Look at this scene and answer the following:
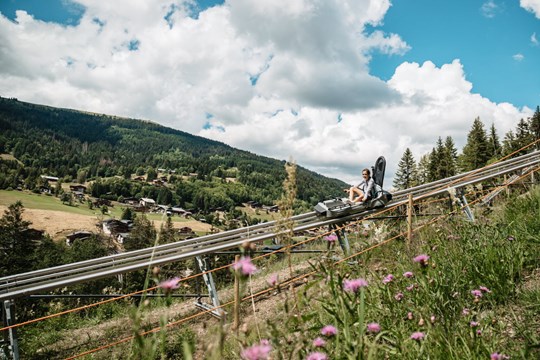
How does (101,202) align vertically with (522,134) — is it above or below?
below

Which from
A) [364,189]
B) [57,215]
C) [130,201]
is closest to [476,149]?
[364,189]

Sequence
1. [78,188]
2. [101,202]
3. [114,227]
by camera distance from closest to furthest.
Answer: [114,227], [101,202], [78,188]

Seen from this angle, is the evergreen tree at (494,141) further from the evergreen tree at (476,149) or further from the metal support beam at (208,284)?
the metal support beam at (208,284)

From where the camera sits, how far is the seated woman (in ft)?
32.2

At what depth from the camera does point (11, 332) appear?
199 inches

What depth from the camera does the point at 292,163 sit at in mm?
1751

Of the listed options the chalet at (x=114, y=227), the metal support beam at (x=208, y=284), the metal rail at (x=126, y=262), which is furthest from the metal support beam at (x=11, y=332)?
the chalet at (x=114, y=227)

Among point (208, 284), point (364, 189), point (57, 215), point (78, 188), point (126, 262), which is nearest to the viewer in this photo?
point (208, 284)

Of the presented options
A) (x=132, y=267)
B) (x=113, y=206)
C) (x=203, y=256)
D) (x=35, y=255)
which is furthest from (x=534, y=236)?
(x=113, y=206)

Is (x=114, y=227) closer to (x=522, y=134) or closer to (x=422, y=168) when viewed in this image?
(x=422, y=168)

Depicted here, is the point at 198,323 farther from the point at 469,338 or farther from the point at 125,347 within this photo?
the point at 469,338

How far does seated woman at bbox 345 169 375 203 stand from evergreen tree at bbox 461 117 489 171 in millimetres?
45805

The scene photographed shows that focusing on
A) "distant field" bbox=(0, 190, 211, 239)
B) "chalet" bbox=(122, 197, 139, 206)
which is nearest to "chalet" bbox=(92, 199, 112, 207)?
"distant field" bbox=(0, 190, 211, 239)

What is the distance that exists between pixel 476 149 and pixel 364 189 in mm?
47603
